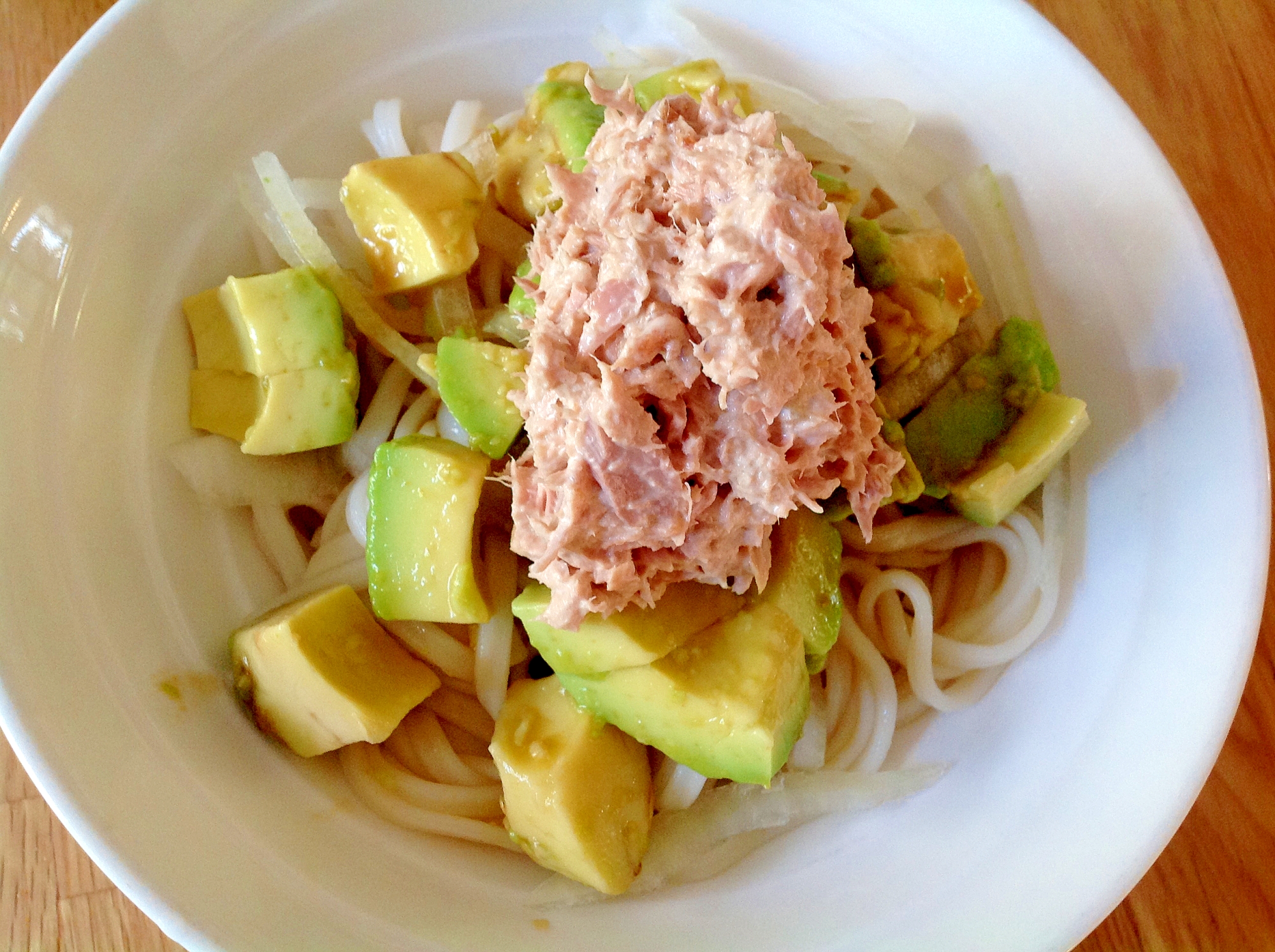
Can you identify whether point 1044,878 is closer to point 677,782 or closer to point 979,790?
point 979,790

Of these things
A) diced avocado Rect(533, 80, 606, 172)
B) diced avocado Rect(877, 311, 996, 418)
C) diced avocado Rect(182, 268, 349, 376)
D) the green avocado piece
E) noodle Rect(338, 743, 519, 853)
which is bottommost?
noodle Rect(338, 743, 519, 853)

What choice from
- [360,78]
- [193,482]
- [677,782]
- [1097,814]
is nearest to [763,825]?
[677,782]

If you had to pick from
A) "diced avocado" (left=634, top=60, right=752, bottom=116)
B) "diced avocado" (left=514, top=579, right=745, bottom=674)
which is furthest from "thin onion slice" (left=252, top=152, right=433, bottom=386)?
"diced avocado" (left=634, top=60, right=752, bottom=116)

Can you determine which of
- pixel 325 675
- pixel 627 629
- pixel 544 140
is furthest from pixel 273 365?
pixel 627 629

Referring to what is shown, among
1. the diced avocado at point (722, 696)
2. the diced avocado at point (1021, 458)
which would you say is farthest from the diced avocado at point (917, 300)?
the diced avocado at point (722, 696)

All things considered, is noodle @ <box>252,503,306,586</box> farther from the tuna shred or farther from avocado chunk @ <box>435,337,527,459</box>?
the tuna shred

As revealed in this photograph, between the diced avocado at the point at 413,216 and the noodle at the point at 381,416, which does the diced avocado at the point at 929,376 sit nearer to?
the diced avocado at the point at 413,216

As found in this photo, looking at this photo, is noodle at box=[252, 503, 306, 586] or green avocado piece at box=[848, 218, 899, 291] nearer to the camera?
green avocado piece at box=[848, 218, 899, 291]
